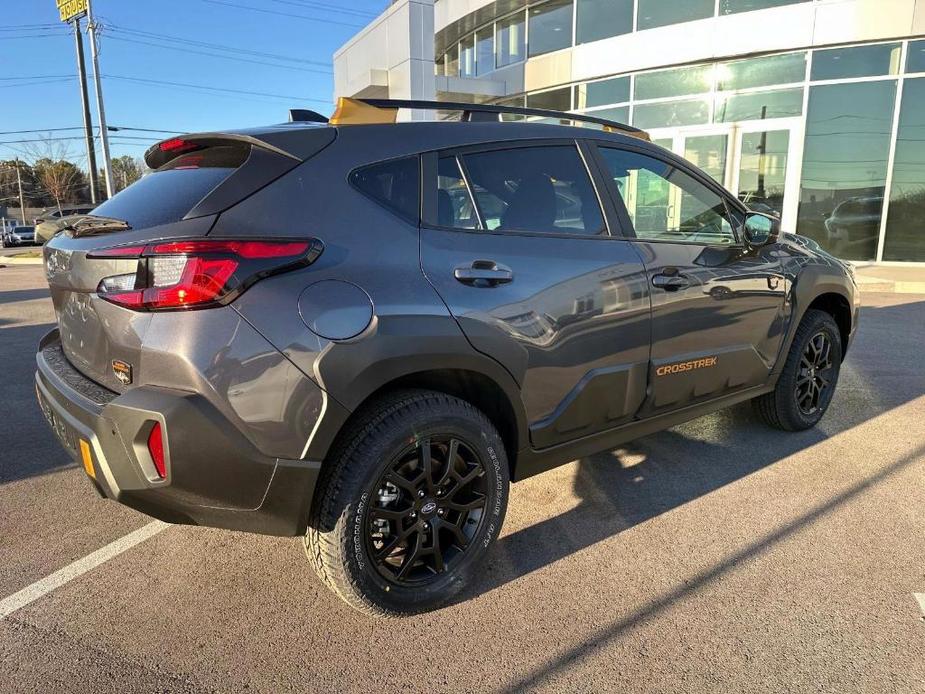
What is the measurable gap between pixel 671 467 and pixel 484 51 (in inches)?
673

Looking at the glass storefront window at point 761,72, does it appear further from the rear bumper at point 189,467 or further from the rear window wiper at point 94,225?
the rear bumper at point 189,467

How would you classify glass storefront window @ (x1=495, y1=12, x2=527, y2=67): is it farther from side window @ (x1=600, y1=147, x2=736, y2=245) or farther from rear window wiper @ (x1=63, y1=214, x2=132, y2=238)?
rear window wiper @ (x1=63, y1=214, x2=132, y2=238)

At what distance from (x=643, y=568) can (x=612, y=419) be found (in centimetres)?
63

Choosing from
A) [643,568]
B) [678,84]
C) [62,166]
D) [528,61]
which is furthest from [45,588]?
[62,166]

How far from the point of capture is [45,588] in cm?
253

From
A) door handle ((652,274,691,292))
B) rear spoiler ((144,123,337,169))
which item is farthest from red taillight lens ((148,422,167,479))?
door handle ((652,274,691,292))

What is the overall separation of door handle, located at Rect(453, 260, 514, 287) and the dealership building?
12612 mm

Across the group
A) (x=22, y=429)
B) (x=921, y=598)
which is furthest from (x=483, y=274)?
(x=22, y=429)

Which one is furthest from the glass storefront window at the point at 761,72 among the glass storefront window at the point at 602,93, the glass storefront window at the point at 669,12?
the glass storefront window at the point at 602,93

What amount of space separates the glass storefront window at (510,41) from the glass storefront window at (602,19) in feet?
6.39

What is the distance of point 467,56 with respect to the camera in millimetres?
19312

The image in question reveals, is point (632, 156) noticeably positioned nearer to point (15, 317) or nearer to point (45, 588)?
point (45, 588)

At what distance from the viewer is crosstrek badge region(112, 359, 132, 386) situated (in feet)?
6.77

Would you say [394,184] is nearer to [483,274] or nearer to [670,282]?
[483,274]
